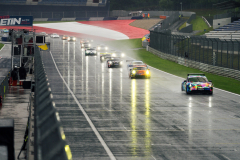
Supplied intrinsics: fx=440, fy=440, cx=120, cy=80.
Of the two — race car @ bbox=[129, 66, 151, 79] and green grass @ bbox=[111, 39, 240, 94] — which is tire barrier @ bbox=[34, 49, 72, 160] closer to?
green grass @ bbox=[111, 39, 240, 94]

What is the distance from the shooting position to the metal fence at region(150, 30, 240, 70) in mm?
40500

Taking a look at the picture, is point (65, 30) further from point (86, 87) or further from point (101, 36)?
point (86, 87)

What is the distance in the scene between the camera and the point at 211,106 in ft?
76.3

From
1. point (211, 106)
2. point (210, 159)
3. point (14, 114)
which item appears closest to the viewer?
point (210, 159)

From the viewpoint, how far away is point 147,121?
738 inches

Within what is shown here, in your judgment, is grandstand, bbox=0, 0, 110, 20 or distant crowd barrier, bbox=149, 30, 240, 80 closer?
distant crowd barrier, bbox=149, 30, 240, 80

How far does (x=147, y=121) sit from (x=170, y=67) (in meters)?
33.5

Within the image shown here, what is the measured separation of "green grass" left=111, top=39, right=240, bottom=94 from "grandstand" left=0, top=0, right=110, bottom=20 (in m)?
52.0

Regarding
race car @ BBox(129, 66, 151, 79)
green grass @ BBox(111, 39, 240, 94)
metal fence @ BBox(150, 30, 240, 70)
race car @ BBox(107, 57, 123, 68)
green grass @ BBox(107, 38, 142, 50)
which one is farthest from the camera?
green grass @ BBox(107, 38, 142, 50)

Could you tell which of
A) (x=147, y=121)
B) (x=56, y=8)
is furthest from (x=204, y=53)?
(x=56, y=8)

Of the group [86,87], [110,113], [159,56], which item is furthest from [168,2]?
[110,113]

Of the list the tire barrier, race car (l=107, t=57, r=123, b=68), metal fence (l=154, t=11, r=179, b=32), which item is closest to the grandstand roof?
metal fence (l=154, t=11, r=179, b=32)

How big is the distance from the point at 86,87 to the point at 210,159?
69.1 feet

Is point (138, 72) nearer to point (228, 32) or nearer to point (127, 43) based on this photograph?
point (228, 32)
